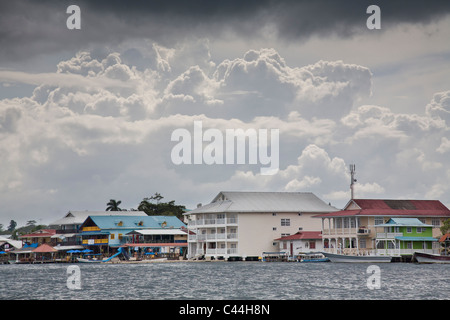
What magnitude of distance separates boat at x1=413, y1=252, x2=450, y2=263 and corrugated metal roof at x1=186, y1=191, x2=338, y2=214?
25.4 m

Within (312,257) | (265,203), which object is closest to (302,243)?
(312,257)

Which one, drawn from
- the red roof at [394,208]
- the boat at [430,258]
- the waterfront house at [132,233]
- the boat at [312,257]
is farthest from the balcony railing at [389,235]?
the waterfront house at [132,233]

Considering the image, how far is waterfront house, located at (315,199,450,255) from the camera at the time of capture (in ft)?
312

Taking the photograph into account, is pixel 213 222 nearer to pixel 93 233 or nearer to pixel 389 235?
pixel 93 233

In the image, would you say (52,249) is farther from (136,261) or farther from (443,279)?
(443,279)

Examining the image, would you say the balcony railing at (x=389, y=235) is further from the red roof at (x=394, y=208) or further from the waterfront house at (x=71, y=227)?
the waterfront house at (x=71, y=227)

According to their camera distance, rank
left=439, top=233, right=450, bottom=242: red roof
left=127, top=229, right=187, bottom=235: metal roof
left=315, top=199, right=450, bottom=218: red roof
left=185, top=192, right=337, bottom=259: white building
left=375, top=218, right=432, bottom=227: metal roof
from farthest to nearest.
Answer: left=127, top=229, right=187, bottom=235: metal roof, left=185, top=192, right=337, bottom=259: white building, left=315, top=199, right=450, bottom=218: red roof, left=439, top=233, right=450, bottom=242: red roof, left=375, top=218, right=432, bottom=227: metal roof

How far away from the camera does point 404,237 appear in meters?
92.2

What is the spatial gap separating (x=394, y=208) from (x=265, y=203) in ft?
63.9

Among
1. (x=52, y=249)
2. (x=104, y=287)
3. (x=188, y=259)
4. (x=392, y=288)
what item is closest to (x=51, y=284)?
(x=104, y=287)

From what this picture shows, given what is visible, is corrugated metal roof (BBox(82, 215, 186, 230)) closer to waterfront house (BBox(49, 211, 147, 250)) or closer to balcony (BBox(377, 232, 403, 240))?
waterfront house (BBox(49, 211, 147, 250))

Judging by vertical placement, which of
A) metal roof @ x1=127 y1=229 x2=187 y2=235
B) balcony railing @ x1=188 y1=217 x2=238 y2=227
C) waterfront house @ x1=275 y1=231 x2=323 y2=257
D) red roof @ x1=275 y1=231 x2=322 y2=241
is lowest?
waterfront house @ x1=275 y1=231 x2=323 y2=257

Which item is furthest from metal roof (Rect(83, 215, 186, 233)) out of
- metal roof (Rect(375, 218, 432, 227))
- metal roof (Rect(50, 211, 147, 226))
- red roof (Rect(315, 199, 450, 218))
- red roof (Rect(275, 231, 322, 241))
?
metal roof (Rect(375, 218, 432, 227))

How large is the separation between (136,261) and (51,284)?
163ft
